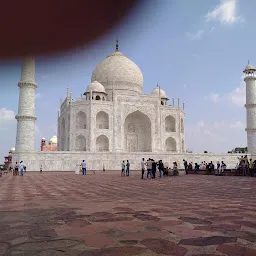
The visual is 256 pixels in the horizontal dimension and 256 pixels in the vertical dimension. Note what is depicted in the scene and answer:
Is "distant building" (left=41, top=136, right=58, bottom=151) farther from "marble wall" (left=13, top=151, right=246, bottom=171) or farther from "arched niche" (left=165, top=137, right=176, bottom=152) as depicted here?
"marble wall" (left=13, top=151, right=246, bottom=171)

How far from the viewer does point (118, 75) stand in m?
35.7

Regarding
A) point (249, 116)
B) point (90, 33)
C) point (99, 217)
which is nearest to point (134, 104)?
point (249, 116)

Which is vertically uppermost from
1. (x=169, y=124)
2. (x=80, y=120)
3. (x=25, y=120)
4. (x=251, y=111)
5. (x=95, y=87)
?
(x=95, y=87)

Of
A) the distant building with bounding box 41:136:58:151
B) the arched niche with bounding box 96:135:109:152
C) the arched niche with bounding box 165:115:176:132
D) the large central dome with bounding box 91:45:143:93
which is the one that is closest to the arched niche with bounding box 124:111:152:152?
the arched niche with bounding box 165:115:176:132

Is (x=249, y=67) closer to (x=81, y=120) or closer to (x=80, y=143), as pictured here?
(x=81, y=120)

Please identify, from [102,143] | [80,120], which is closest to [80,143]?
[102,143]

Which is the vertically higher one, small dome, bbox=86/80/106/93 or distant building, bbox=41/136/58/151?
small dome, bbox=86/80/106/93

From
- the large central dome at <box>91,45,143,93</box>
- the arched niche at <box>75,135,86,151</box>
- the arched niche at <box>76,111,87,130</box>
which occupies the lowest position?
the arched niche at <box>75,135,86,151</box>

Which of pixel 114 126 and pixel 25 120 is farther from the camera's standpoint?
pixel 114 126

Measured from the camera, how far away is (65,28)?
4.65ft

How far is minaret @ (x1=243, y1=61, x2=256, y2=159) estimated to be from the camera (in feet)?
104

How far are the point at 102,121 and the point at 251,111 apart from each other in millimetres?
16843

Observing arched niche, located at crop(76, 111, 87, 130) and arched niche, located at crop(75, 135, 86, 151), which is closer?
arched niche, located at crop(75, 135, 86, 151)

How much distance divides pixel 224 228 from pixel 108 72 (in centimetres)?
3419
